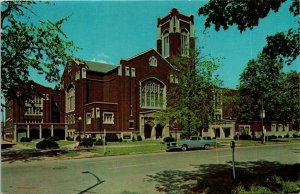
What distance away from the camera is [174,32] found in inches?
2562

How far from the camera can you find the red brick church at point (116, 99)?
52.2m

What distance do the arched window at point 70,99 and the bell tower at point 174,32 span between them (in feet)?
69.1

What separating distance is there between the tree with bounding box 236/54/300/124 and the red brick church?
11284 millimetres

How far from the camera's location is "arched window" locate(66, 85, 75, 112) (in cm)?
6288

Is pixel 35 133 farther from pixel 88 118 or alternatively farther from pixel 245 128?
pixel 245 128

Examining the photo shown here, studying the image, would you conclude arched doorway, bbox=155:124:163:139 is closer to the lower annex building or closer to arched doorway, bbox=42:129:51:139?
the lower annex building

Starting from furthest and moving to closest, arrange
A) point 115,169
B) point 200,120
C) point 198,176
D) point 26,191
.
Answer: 1. point 200,120
2. point 115,169
3. point 198,176
4. point 26,191

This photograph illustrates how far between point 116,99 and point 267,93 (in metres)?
24.6

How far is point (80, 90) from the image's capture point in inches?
2224

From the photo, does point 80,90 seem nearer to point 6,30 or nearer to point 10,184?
point 6,30

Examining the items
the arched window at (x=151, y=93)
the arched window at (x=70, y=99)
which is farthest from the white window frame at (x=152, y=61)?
the arched window at (x=70, y=99)

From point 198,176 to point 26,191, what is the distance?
22.3 feet

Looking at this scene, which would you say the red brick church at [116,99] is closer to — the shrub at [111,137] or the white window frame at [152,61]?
the white window frame at [152,61]

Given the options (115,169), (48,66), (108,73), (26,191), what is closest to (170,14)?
(108,73)
